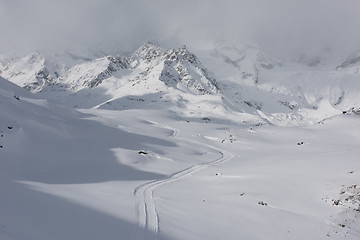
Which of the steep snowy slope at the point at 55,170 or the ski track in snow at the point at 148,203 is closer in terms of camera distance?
the steep snowy slope at the point at 55,170

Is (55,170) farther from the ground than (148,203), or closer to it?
farther from the ground

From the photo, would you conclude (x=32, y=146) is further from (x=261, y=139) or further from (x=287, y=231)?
(x=261, y=139)

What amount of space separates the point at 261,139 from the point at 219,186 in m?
45.9

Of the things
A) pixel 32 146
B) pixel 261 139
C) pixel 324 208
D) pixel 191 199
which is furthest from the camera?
pixel 261 139

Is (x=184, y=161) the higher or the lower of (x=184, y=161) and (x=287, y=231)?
the higher

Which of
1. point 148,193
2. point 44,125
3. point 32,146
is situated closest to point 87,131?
point 44,125

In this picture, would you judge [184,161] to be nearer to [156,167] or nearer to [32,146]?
[156,167]

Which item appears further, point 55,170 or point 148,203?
point 55,170

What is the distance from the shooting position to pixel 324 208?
18297 millimetres

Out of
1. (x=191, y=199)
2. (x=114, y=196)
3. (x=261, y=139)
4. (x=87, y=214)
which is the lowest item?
(x=87, y=214)

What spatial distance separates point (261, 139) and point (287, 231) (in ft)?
181

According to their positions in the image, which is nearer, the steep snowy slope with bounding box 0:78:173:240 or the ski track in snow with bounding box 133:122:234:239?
the steep snowy slope with bounding box 0:78:173:240

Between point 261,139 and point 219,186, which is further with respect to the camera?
point 261,139

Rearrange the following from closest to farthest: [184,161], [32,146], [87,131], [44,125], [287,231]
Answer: [287,231]
[32,146]
[44,125]
[184,161]
[87,131]
